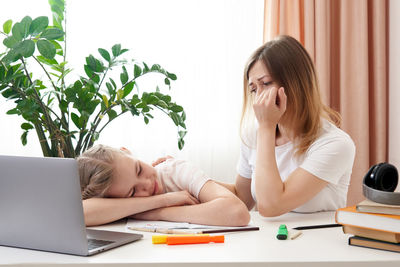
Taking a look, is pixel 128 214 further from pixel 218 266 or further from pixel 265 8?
pixel 265 8

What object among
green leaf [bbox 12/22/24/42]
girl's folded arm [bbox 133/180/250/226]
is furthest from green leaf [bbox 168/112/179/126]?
green leaf [bbox 12/22/24/42]

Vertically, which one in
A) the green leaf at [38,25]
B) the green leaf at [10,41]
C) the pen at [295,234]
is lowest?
the pen at [295,234]

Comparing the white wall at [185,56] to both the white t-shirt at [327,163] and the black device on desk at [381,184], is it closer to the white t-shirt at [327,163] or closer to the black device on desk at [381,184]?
the white t-shirt at [327,163]

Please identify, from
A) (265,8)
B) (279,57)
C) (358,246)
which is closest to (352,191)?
(265,8)

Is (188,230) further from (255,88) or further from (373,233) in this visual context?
(255,88)

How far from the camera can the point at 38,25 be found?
4.68 ft

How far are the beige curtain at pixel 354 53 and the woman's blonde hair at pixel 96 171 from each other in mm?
1513

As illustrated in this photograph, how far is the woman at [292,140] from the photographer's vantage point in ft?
4.39

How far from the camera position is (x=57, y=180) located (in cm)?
84

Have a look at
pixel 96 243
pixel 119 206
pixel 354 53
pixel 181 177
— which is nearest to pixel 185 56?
pixel 354 53

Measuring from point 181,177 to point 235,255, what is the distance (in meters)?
0.55

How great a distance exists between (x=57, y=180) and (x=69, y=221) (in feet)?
0.27

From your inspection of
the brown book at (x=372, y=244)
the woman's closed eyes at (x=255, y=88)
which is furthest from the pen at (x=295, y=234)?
the woman's closed eyes at (x=255, y=88)

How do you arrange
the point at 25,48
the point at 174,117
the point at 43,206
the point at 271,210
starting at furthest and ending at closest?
the point at 174,117 → the point at 25,48 → the point at 271,210 → the point at 43,206
